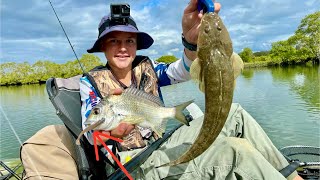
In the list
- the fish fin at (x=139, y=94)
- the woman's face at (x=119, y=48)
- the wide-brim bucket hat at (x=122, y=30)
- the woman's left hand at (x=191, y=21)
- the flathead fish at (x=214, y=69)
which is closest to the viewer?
the flathead fish at (x=214, y=69)

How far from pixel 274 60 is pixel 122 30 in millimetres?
93208

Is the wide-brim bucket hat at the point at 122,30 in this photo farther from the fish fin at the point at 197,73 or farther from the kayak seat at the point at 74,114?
the fish fin at the point at 197,73

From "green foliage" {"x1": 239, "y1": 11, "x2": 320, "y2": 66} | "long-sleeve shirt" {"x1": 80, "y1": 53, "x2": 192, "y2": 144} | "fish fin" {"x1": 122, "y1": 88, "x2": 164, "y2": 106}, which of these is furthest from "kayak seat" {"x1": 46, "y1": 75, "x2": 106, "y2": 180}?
"green foliage" {"x1": 239, "y1": 11, "x2": 320, "y2": 66}

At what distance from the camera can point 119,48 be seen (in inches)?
145

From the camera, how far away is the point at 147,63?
4113mm

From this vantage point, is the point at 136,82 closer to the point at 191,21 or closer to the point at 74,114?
the point at 74,114

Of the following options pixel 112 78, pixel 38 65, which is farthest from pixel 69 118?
pixel 38 65

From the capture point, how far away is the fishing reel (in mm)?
3689

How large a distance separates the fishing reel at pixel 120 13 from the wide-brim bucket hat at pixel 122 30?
5 centimetres

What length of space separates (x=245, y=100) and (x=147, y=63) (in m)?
16.6

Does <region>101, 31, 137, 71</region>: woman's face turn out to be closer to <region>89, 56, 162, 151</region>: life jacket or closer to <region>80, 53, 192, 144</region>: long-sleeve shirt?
<region>89, 56, 162, 151</region>: life jacket

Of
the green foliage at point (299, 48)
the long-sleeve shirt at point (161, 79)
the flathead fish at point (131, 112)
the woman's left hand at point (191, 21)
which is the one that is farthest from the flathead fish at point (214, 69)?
the green foliage at point (299, 48)

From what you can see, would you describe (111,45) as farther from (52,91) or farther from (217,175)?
(217,175)

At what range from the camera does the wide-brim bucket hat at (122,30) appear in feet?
11.6
